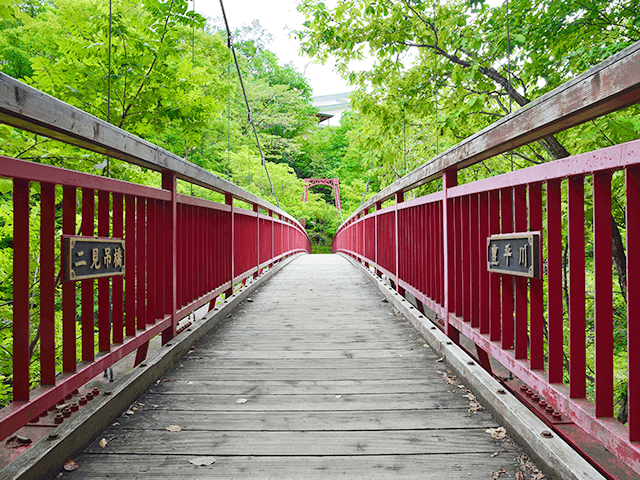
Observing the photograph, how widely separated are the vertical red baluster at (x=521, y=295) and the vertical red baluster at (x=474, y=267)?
16.4 inches

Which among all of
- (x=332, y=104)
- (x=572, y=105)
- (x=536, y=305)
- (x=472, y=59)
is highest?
(x=332, y=104)

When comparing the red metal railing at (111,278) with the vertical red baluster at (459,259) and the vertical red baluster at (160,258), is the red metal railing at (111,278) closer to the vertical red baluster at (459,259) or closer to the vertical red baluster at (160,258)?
the vertical red baluster at (160,258)

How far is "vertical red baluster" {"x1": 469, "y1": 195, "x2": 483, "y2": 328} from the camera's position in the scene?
2.09 meters

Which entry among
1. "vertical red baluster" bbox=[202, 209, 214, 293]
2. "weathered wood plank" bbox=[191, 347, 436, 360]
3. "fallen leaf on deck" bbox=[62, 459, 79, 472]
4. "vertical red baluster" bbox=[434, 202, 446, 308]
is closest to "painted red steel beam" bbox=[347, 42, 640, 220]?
"vertical red baluster" bbox=[434, 202, 446, 308]

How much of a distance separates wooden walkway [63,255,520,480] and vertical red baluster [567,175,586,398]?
1.28 ft

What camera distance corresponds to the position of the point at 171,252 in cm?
245

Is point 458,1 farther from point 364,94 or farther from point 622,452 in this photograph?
point 622,452

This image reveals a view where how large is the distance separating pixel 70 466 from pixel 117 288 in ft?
2.47

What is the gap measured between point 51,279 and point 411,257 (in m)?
2.62

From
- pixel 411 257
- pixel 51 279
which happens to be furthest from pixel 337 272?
pixel 51 279

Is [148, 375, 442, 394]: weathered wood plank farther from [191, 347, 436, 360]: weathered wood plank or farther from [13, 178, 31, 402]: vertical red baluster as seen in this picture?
[13, 178, 31, 402]: vertical red baluster

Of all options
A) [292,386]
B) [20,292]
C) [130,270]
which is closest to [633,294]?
[292,386]

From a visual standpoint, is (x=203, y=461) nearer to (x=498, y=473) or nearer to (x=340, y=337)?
(x=498, y=473)

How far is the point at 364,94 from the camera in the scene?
6070 millimetres
